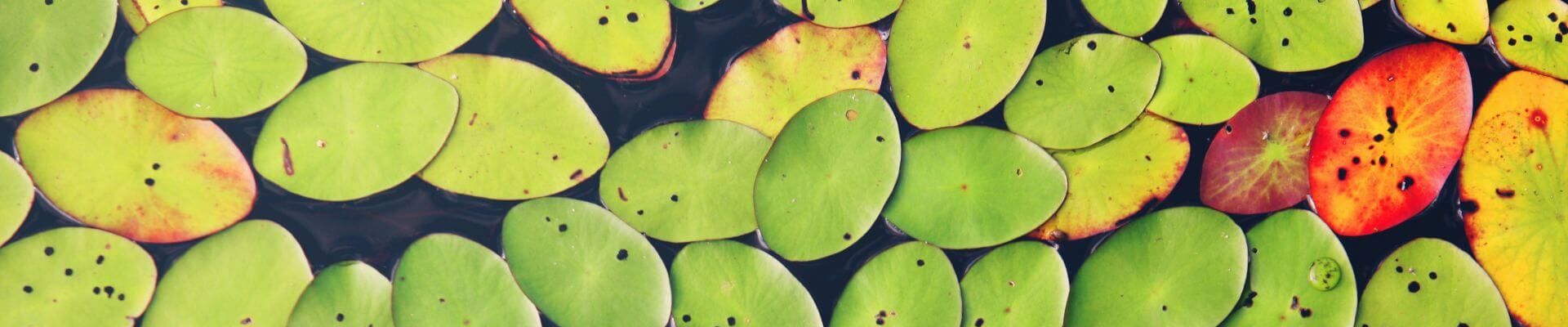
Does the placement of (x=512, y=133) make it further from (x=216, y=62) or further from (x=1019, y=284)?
(x=1019, y=284)

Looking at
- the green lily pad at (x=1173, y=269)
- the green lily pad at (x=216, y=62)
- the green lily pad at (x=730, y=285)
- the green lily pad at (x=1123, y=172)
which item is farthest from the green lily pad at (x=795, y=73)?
the green lily pad at (x=216, y=62)

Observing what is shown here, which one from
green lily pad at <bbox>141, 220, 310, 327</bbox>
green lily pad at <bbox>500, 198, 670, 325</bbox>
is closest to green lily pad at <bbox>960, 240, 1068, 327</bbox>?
green lily pad at <bbox>500, 198, 670, 325</bbox>

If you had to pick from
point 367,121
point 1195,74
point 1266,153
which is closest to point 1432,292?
point 1266,153

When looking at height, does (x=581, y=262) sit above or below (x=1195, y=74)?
below

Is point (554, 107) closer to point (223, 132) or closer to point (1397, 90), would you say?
point (223, 132)

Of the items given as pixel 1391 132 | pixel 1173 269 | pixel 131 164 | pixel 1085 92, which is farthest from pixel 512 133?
pixel 1391 132

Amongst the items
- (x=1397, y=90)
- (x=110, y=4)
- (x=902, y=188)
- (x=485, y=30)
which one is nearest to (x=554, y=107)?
(x=485, y=30)

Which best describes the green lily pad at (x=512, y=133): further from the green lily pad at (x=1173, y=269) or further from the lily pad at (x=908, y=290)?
the green lily pad at (x=1173, y=269)

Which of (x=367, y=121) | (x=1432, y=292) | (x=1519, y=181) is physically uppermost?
(x=367, y=121)
